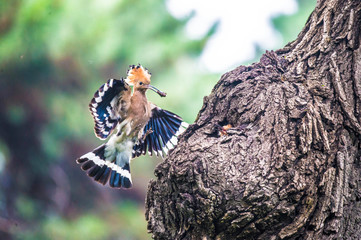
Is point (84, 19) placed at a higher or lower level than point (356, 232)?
higher

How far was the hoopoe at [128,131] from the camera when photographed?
1.55m

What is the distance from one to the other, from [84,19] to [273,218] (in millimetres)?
1728

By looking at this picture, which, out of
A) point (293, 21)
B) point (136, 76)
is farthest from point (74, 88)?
point (293, 21)

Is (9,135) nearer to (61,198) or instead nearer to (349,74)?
(61,198)

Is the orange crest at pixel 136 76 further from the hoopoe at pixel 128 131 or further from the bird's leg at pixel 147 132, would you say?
the bird's leg at pixel 147 132

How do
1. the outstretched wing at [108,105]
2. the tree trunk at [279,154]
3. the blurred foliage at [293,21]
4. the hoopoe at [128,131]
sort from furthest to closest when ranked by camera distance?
1. the blurred foliage at [293,21]
2. the hoopoe at [128,131]
3. the outstretched wing at [108,105]
4. the tree trunk at [279,154]

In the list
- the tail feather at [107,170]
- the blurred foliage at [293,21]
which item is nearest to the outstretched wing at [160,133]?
the tail feather at [107,170]

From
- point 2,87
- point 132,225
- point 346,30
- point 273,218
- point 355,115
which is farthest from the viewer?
point 132,225

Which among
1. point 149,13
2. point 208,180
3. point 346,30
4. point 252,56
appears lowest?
point 208,180

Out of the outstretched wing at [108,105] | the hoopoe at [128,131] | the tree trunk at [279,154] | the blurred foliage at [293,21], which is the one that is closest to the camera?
the tree trunk at [279,154]

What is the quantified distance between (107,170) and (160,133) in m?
0.32

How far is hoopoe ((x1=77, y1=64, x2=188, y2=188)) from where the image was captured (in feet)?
5.09

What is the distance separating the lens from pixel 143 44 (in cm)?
212

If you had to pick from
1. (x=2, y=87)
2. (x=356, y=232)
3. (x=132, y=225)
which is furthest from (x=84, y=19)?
(x=356, y=232)
